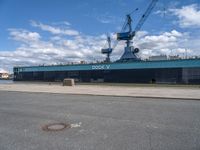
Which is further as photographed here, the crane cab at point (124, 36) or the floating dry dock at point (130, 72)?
the crane cab at point (124, 36)

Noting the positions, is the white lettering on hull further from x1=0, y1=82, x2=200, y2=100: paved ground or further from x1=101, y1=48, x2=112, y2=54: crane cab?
x1=0, y1=82, x2=200, y2=100: paved ground

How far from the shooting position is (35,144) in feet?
19.8

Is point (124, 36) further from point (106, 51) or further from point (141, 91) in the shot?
point (141, 91)

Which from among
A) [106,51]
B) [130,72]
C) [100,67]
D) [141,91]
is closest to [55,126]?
[141,91]

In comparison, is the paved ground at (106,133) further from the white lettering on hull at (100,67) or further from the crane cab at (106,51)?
the crane cab at (106,51)

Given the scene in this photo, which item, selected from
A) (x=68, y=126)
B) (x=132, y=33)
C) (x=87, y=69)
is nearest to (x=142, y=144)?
(x=68, y=126)

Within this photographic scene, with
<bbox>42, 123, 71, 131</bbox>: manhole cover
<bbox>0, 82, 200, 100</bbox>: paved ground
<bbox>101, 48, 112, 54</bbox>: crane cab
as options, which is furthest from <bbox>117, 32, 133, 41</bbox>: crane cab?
<bbox>42, 123, 71, 131</bbox>: manhole cover

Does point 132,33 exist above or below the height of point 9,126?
above

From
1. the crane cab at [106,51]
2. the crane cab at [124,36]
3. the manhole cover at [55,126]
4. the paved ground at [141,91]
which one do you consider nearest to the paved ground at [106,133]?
the manhole cover at [55,126]

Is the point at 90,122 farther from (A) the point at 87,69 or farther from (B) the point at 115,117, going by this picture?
(A) the point at 87,69

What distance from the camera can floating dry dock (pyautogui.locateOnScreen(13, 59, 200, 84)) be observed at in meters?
51.0

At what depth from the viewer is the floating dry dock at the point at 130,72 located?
50969mm

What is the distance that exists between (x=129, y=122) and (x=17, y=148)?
435 centimetres

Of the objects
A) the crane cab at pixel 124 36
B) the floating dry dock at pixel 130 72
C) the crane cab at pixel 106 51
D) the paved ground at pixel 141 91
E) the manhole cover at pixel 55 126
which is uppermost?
the crane cab at pixel 124 36
